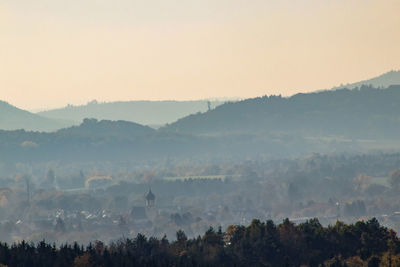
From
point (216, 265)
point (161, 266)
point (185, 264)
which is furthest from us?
point (216, 265)

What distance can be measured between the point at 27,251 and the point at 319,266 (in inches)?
1937

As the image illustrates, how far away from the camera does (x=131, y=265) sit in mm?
176250

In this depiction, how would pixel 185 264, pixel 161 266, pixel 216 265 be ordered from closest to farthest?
1. pixel 161 266
2. pixel 185 264
3. pixel 216 265

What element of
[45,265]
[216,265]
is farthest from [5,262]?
[216,265]

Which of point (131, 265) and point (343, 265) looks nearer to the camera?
point (131, 265)

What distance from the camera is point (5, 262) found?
179625mm

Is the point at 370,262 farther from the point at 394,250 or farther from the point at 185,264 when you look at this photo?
the point at 185,264

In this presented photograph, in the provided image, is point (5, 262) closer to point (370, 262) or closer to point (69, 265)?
point (69, 265)

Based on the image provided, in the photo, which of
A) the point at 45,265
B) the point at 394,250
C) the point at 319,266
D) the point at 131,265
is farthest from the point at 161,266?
the point at 394,250

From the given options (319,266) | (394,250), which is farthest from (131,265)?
(394,250)

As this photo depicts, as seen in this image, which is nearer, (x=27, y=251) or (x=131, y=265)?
(x=131, y=265)

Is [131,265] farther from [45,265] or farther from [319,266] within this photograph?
[319,266]

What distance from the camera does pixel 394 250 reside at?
199500 mm

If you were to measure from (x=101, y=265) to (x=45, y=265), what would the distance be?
8642mm
